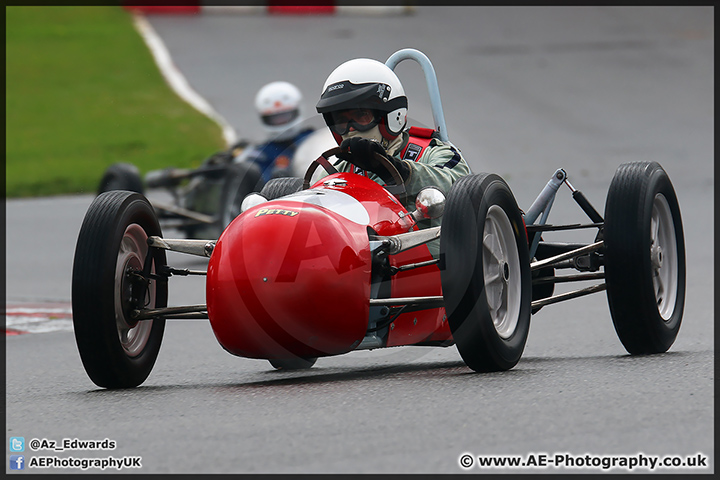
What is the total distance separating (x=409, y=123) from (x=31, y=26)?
35171mm

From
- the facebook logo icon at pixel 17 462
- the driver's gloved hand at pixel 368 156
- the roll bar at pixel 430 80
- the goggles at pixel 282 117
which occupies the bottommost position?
the facebook logo icon at pixel 17 462

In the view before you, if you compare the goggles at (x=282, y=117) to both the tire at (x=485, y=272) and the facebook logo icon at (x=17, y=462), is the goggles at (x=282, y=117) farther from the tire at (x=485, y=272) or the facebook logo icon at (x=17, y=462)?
the facebook logo icon at (x=17, y=462)

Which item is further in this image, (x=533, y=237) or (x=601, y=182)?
(x=601, y=182)

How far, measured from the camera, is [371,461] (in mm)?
3730

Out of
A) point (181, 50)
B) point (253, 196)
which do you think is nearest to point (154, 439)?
point (253, 196)

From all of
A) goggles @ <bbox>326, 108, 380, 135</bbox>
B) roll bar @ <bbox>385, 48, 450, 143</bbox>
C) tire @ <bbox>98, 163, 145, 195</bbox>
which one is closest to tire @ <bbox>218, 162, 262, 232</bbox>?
tire @ <bbox>98, 163, 145, 195</bbox>

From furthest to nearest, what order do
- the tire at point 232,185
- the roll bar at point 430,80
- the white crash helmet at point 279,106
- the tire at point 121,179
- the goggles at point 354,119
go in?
the white crash helmet at point 279,106, the tire at point 121,179, the tire at point 232,185, the roll bar at point 430,80, the goggles at point 354,119

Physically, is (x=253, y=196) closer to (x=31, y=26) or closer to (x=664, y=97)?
(x=664, y=97)

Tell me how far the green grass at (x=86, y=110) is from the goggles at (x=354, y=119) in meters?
14.5

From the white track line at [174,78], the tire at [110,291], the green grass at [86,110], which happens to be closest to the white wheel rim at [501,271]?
the tire at [110,291]

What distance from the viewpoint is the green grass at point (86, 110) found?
72.1 feet

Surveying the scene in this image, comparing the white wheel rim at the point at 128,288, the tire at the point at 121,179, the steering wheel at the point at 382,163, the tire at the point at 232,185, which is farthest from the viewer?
the tire at the point at 121,179

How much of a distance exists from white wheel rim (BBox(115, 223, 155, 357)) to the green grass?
14549 mm

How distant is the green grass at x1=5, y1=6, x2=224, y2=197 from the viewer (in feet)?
72.1
